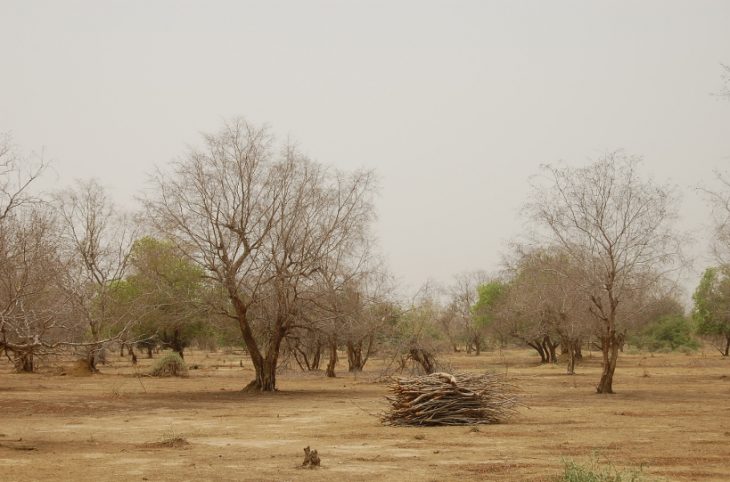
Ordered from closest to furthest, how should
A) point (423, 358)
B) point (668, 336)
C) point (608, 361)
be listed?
point (608, 361) → point (423, 358) → point (668, 336)

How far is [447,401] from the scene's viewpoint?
1970 centimetres

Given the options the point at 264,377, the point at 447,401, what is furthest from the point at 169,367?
the point at 447,401

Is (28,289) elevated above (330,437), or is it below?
above

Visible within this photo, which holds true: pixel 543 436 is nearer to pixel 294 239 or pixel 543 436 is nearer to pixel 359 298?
pixel 294 239

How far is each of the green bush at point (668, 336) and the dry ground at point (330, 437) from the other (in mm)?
55100

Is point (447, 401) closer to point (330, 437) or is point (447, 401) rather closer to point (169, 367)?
point (330, 437)

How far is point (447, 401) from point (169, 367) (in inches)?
1073

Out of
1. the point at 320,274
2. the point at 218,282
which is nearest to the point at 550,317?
the point at 320,274

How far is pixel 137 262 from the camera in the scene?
48500mm

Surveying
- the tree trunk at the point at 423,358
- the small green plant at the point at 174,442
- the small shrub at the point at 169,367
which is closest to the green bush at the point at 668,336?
the small shrub at the point at 169,367

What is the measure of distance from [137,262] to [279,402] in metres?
24.0

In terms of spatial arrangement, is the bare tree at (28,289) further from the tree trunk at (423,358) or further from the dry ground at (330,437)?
the tree trunk at (423,358)

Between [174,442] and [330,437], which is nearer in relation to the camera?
[174,442]

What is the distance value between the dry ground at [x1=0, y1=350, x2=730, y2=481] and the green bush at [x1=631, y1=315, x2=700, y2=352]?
55100mm
